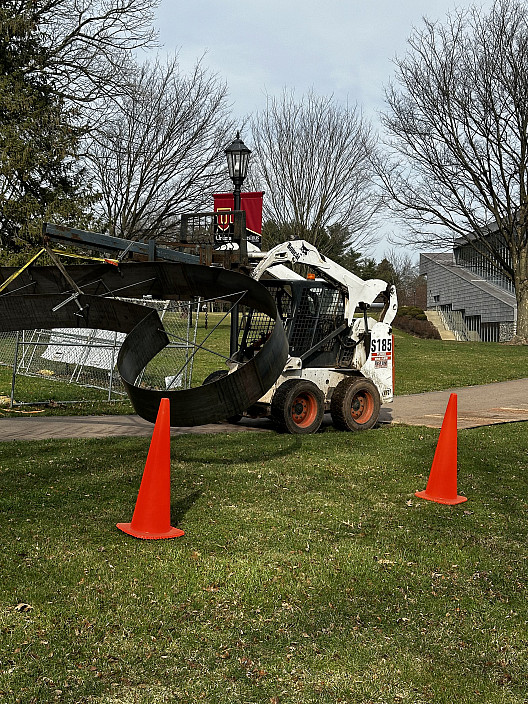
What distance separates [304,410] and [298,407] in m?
0.14

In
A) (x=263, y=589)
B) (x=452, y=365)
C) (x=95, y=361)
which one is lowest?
(x=263, y=589)

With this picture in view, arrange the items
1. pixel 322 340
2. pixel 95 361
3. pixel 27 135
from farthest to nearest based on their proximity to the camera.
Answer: pixel 27 135
pixel 95 361
pixel 322 340

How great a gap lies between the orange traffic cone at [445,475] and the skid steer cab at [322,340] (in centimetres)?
385

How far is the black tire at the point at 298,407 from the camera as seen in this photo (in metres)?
11.3

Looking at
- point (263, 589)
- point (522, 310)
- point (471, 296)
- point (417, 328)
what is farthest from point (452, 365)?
point (471, 296)

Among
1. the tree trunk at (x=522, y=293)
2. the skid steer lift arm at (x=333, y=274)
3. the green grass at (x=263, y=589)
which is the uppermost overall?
the tree trunk at (x=522, y=293)

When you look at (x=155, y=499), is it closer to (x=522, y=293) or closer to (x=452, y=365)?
(x=452, y=365)

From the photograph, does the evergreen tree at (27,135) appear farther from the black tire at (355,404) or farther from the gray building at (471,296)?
the gray building at (471,296)

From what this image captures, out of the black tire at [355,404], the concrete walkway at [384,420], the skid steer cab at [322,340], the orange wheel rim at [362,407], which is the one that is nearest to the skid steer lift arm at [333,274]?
the skid steer cab at [322,340]

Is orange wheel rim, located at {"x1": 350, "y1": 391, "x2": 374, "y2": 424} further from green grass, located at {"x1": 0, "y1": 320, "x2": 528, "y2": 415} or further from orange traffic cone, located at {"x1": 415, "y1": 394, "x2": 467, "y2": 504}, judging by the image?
orange traffic cone, located at {"x1": 415, "y1": 394, "x2": 467, "y2": 504}

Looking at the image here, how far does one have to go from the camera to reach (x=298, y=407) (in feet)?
38.4

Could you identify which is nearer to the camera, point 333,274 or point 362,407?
point 333,274

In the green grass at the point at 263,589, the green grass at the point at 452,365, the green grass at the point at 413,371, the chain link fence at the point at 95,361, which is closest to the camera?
the green grass at the point at 263,589

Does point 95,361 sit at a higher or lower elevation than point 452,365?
higher
